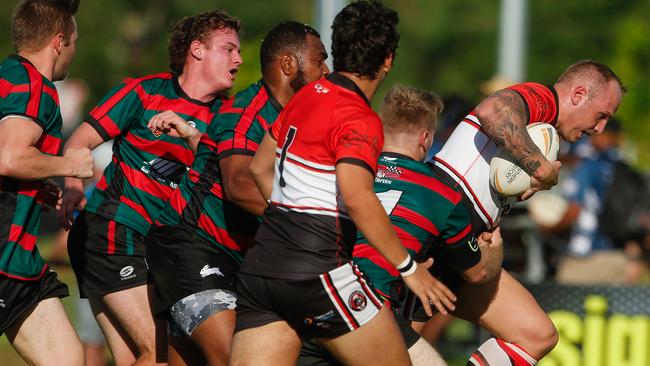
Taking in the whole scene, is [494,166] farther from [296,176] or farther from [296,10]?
[296,10]

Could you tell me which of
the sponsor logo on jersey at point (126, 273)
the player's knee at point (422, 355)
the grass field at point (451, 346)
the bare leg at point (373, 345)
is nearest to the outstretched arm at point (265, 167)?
the bare leg at point (373, 345)

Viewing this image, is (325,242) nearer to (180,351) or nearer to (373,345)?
(373,345)

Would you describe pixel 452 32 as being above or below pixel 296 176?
below

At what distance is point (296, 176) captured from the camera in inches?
189

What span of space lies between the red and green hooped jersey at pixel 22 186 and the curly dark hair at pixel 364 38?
1.56 metres

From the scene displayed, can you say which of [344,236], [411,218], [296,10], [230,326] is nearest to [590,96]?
[411,218]

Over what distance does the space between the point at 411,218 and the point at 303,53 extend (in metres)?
1.04

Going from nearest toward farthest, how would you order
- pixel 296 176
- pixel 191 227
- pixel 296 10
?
pixel 296 176 < pixel 191 227 < pixel 296 10

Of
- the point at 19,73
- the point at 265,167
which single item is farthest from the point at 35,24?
the point at 265,167

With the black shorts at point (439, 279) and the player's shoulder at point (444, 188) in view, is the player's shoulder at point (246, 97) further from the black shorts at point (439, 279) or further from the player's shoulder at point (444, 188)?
the black shorts at point (439, 279)

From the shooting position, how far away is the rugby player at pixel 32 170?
536cm

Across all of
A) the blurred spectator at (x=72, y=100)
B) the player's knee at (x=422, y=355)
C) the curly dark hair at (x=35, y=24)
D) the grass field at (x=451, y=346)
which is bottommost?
the blurred spectator at (x=72, y=100)

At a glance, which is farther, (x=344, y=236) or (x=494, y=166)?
(x=494, y=166)

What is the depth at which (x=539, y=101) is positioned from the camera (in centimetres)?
589
